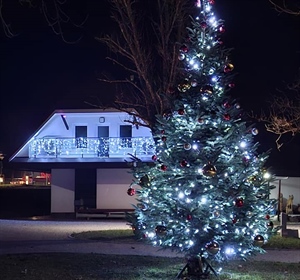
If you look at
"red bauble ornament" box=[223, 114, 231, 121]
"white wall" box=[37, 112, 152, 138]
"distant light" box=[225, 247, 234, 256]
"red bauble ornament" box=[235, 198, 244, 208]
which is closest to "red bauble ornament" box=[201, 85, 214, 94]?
"red bauble ornament" box=[223, 114, 231, 121]

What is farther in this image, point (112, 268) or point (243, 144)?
point (112, 268)

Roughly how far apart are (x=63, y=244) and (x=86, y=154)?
12839mm

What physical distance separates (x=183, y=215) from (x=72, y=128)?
21.9m

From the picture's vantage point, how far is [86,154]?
31.7 meters

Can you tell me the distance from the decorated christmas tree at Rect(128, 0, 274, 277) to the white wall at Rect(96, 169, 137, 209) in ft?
65.2

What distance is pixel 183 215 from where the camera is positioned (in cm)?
1105

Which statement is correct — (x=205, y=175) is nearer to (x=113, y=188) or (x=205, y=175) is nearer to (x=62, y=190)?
(x=113, y=188)

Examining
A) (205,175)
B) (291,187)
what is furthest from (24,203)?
(205,175)

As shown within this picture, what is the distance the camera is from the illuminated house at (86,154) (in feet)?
103

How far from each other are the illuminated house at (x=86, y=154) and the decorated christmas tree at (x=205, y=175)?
1913 cm

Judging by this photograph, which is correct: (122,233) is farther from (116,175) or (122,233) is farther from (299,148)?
(299,148)

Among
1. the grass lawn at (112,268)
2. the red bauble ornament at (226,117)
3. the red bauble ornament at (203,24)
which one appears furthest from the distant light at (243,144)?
the grass lawn at (112,268)

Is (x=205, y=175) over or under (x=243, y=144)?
under

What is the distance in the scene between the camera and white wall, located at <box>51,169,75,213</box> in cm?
3238
